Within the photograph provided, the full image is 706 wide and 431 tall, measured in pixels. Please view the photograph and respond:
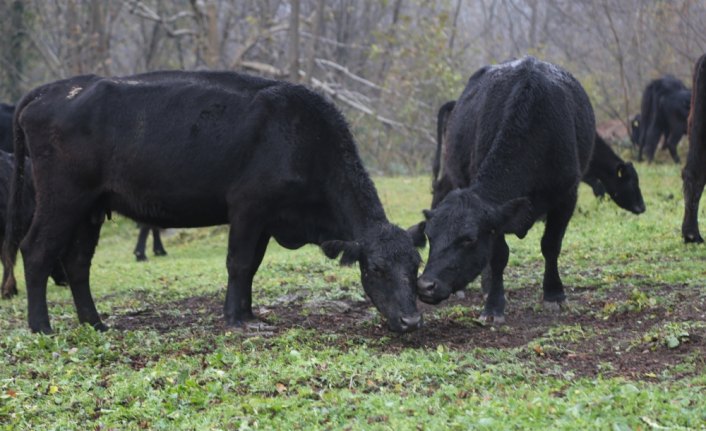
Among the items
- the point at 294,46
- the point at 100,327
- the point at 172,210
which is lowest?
the point at 100,327

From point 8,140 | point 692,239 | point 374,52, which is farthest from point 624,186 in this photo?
point 374,52

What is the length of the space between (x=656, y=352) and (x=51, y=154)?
5357 millimetres

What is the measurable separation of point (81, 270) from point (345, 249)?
8.65ft

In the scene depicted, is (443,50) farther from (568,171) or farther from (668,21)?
(568,171)

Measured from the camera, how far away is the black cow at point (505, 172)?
782 centimetres

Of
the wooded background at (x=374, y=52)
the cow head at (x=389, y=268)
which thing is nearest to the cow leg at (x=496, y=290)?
the cow head at (x=389, y=268)

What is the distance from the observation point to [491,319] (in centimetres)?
848

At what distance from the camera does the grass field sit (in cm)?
560

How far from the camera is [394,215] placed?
1886 cm

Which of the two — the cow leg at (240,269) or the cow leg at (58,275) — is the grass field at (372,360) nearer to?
the cow leg at (240,269)

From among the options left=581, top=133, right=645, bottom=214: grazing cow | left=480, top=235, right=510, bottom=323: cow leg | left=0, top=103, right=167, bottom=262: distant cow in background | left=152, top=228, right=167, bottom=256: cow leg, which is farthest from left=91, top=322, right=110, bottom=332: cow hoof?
left=152, top=228, right=167, bottom=256: cow leg

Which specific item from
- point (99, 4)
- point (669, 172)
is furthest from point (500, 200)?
point (99, 4)

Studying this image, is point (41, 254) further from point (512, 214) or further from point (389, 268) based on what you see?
point (512, 214)

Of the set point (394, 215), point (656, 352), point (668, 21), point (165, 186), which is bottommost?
point (394, 215)
